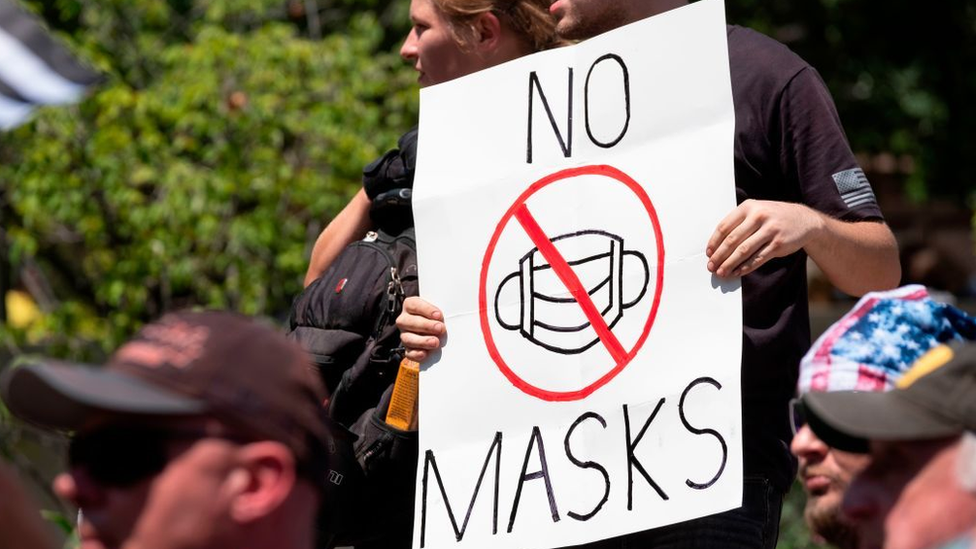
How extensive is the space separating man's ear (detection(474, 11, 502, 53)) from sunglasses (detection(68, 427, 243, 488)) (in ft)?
5.65

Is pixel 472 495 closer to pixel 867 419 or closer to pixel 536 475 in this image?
pixel 536 475

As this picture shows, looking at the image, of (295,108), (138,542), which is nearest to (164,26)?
(295,108)

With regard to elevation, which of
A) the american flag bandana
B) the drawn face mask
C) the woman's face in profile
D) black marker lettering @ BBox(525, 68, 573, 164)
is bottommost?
the american flag bandana

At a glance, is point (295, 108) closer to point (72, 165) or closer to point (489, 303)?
point (72, 165)

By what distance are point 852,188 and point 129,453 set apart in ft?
5.23

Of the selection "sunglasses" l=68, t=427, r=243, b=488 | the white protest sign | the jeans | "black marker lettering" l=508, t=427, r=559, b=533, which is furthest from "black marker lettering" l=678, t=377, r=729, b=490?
"sunglasses" l=68, t=427, r=243, b=488


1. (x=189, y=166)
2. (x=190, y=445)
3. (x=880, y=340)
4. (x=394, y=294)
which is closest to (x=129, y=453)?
(x=190, y=445)

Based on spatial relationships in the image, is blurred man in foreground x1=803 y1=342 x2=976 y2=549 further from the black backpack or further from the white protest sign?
the black backpack

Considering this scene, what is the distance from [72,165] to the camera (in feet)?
25.2

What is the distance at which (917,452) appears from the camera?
7.17 feet

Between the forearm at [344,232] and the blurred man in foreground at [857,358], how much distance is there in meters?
1.57

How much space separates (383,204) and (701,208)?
2.97 feet

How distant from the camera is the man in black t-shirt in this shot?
315 centimetres

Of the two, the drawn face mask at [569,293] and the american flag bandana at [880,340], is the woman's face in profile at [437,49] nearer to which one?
the drawn face mask at [569,293]
